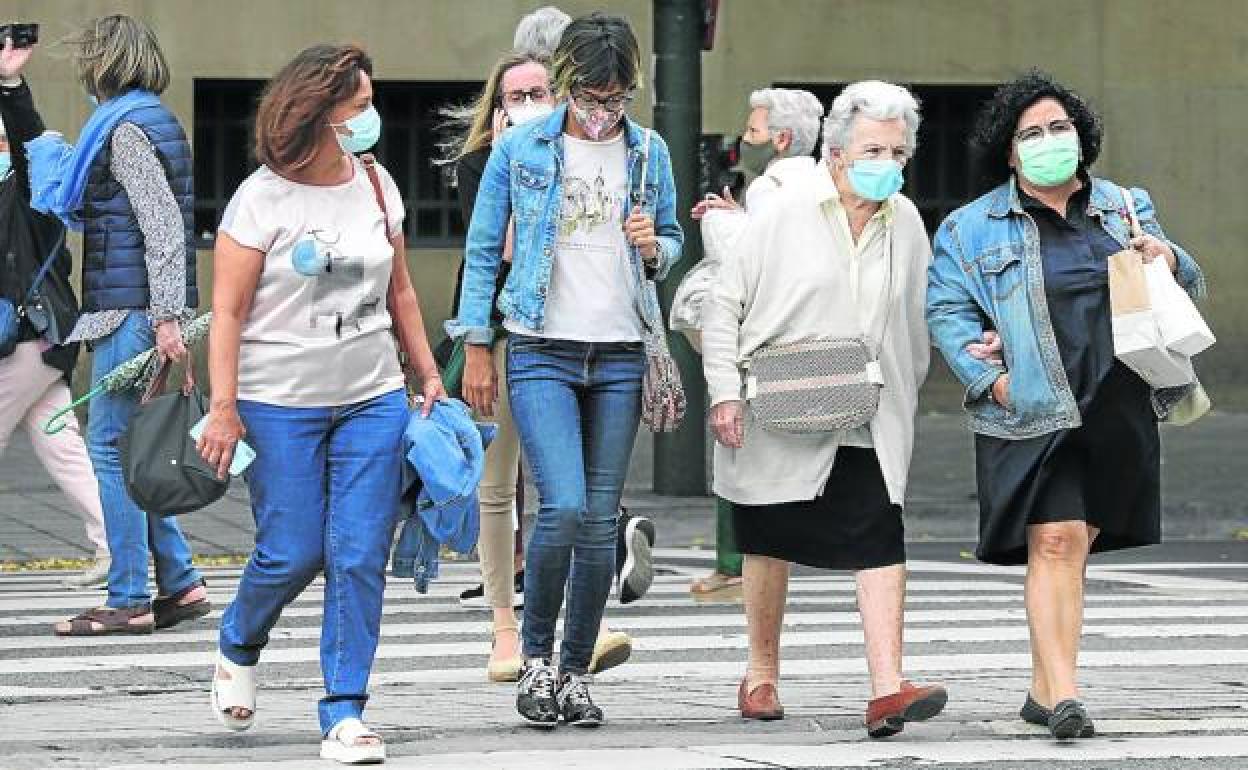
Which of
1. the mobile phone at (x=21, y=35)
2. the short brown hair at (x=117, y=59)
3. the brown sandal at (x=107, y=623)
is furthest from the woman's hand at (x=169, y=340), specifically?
the mobile phone at (x=21, y=35)

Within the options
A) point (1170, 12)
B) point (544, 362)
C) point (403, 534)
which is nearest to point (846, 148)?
point (544, 362)

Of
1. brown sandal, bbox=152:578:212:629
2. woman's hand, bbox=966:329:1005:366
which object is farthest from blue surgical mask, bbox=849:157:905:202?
brown sandal, bbox=152:578:212:629

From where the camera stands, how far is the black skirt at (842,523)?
7.88 meters

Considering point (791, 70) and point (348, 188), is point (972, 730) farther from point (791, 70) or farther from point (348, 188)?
point (791, 70)

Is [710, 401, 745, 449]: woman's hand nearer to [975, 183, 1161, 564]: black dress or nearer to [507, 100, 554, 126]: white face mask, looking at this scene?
[975, 183, 1161, 564]: black dress

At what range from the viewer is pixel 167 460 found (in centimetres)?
764

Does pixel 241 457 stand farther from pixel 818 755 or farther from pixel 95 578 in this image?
pixel 95 578

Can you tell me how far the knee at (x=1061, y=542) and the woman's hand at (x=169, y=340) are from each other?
9.49 feet

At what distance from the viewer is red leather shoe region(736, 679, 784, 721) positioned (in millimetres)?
8016

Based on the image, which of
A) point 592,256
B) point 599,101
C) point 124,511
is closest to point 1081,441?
point 592,256

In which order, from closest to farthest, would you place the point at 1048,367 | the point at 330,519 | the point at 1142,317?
the point at 330,519
the point at 1142,317
the point at 1048,367

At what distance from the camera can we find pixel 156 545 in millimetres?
10117

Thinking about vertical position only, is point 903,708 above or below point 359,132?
below

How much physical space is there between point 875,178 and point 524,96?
1731mm
